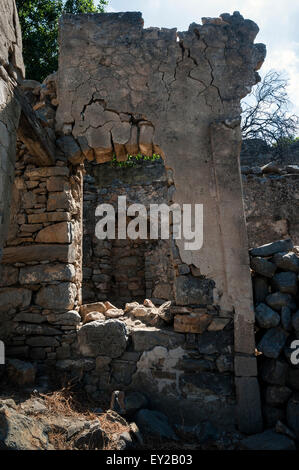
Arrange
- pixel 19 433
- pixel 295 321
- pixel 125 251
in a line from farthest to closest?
1. pixel 125 251
2. pixel 295 321
3. pixel 19 433

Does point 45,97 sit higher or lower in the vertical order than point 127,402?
higher

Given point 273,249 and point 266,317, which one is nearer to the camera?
point 266,317

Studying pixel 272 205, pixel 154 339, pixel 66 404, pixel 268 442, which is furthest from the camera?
pixel 272 205

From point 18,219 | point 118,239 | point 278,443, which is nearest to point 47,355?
point 18,219

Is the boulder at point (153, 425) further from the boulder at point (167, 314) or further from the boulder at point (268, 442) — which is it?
the boulder at point (167, 314)

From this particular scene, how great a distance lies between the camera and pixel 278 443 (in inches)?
109

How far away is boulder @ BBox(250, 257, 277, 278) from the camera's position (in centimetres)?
349

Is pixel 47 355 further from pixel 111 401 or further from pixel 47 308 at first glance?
pixel 111 401

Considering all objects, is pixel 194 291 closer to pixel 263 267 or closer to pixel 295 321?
pixel 263 267

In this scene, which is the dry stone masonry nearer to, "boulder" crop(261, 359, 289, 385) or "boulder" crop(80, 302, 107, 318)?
"boulder" crop(80, 302, 107, 318)

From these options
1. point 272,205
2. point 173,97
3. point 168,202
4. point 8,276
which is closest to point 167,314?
point 168,202

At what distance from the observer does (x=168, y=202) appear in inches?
148

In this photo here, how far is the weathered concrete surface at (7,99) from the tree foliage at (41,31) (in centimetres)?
666

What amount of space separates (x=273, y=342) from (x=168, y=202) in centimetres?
185
